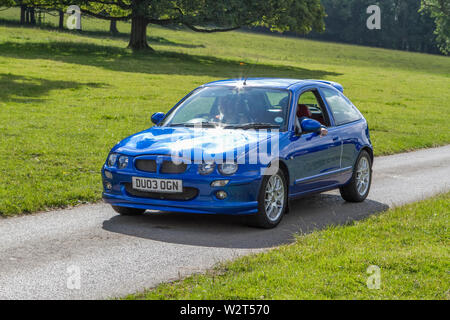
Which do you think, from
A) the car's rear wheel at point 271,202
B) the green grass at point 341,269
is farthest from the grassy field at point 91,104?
the green grass at point 341,269

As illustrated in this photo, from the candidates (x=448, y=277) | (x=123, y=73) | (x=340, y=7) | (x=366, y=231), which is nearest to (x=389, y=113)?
(x=123, y=73)

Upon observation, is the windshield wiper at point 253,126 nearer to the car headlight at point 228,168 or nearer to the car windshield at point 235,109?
the car windshield at point 235,109

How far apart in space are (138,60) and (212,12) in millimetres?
5504

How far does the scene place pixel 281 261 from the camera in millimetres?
6172

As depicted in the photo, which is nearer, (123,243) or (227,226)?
(123,243)

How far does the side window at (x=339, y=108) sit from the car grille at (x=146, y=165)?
2.94 m

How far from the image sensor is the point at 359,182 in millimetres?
9805

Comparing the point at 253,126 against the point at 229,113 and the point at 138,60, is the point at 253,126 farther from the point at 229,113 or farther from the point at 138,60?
the point at 138,60

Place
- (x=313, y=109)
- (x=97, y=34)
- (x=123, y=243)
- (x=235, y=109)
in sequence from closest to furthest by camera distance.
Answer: (x=123, y=243) → (x=235, y=109) → (x=313, y=109) → (x=97, y=34)

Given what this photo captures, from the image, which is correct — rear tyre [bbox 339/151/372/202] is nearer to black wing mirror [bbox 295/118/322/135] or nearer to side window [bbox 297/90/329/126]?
side window [bbox 297/90/329/126]

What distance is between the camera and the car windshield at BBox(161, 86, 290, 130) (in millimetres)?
8453

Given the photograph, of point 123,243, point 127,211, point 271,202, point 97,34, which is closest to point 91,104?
point 127,211

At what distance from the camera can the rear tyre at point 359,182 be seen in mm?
9625

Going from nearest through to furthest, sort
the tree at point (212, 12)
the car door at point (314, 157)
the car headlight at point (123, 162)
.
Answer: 1. the car headlight at point (123, 162)
2. the car door at point (314, 157)
3. the tree at point (212, 12)
